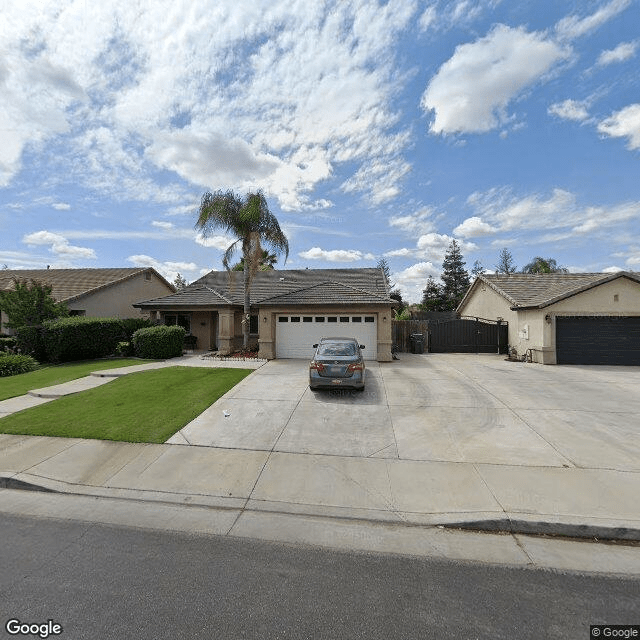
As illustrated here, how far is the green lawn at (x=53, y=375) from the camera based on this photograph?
10.8 m

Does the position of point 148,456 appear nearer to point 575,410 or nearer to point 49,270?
point 575,410

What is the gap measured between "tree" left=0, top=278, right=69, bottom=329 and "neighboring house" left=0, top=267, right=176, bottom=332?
5730 mm

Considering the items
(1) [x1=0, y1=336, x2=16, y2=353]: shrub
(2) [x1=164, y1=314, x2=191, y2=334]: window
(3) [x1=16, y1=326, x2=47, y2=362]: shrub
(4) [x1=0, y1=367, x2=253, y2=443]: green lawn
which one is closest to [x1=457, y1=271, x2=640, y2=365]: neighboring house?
(4) [x1=0, y1=367, x2=253, y2=443]: green lawn

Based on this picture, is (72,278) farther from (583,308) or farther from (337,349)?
(583,308)

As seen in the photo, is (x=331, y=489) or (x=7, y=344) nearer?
(x=331, y=489)

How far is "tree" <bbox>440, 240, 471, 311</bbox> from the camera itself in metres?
50.6

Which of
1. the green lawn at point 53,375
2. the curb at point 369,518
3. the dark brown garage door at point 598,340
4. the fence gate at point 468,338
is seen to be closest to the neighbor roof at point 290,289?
the green lawn at point 53,375

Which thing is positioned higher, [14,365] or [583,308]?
[583,308]

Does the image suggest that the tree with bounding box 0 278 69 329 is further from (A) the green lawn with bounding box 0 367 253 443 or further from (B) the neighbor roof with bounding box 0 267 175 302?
(A) the green lawn with bounding box 0 367 253 443

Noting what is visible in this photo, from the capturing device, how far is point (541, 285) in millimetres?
19859

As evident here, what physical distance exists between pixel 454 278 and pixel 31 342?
50.6m

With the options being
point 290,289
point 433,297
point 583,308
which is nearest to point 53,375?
point 290,289

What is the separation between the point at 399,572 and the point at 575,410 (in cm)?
742

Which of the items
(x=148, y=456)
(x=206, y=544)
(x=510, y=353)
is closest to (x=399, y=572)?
(x=206, y=544)
